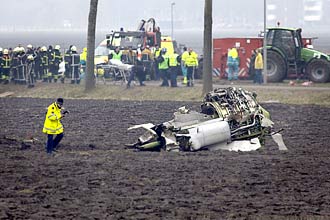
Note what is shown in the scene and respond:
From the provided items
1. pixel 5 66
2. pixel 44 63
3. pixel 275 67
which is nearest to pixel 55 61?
pixel 44 63

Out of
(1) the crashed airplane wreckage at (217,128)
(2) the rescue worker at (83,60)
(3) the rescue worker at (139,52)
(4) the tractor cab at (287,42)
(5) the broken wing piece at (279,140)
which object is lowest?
(5) the broken wing piece at (279,140)

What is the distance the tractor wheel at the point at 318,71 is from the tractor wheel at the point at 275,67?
1166 millimetres

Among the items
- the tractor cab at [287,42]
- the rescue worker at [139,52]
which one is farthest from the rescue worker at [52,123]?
the rescue worker at [139,52]

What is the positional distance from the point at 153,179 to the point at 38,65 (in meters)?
23.2

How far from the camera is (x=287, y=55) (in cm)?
3847

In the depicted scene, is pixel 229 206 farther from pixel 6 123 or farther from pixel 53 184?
pixel 6 123

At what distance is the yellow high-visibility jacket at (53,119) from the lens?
2220 centimetres

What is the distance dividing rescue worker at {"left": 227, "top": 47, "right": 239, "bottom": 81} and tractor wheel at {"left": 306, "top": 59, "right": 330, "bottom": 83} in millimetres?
3285

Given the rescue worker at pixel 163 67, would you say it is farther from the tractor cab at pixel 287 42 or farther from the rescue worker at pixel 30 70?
the rescue worker at pixel 30 70

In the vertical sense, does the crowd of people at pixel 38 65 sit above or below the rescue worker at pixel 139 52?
below

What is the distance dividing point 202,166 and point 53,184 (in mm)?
3708

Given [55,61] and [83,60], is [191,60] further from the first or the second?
[55,61]

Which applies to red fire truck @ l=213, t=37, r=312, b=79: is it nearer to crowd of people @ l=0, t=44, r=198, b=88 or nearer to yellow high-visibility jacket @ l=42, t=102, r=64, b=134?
crowd of people @ l=0, t=44, r=198, b=88

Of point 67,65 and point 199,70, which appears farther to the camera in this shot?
point 199,70
